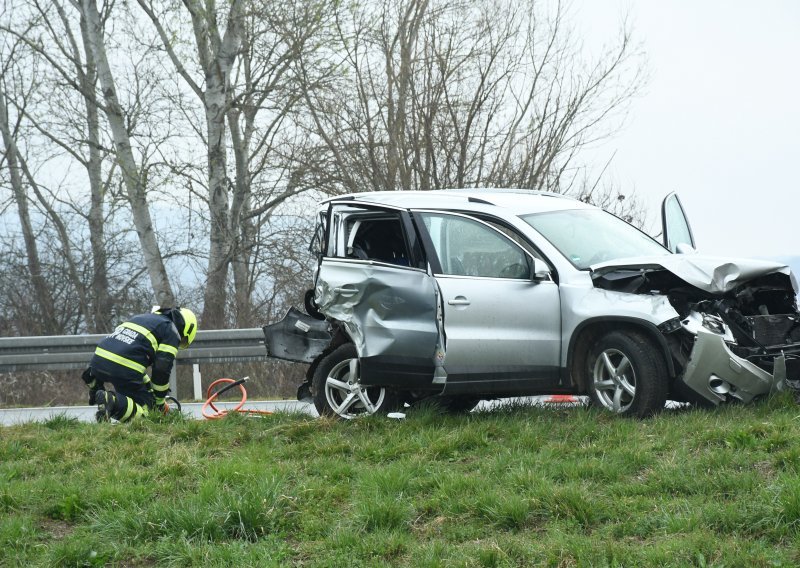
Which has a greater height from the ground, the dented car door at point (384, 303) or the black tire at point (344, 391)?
the dented car door at point (384, 303)

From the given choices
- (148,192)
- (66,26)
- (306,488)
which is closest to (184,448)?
(306,488)

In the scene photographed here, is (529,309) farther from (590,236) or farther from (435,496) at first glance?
(435,496)

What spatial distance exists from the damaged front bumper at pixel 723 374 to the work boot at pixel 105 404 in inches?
196

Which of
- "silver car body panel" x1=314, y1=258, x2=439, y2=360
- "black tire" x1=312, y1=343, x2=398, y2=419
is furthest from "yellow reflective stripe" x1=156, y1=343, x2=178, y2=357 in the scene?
"silver car body panel" x1=314, y1=258, x2=439, y2=360

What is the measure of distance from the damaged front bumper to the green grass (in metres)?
0.15

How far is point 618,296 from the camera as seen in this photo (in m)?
8.26

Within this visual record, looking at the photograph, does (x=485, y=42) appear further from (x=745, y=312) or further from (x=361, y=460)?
(x=361, y=460)

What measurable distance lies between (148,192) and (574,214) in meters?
14.7

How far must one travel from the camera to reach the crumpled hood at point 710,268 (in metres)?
7.95

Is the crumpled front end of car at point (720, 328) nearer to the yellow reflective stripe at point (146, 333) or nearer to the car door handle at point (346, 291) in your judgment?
the car door handle at point (346, 291)

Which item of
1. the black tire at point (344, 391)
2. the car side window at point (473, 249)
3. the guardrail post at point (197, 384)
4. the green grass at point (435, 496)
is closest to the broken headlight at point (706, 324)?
the green grass at point (435, 496)

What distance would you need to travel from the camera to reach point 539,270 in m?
8.45

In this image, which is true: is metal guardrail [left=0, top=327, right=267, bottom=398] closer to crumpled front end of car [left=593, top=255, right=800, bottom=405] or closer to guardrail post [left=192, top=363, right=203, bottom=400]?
guardrail post [left=192, top=363, right=203, bottom=400]

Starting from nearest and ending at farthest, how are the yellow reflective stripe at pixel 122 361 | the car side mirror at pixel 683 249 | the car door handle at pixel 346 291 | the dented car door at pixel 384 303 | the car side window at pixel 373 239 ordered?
1. the dented car door at pixel 384 303
2. the car door handle at pixel 346 291
3. the car side mirror at pixel 683 249
4. the car side window at pixel 373 239
5. the yellow reflective stripe at pixel 122 361
